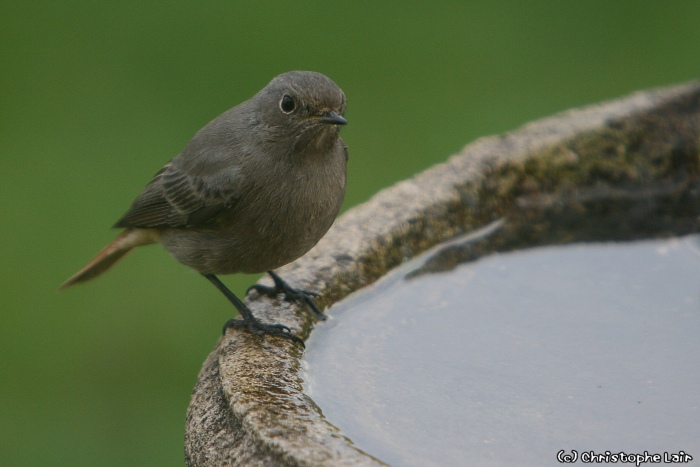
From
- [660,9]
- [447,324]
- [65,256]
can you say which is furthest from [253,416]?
[660,9]

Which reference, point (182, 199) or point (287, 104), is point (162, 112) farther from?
point (287, 104)

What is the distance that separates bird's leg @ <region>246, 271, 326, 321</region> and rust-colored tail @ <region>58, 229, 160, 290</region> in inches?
30.0

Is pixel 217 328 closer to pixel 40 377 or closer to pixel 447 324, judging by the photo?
pixel 40 377

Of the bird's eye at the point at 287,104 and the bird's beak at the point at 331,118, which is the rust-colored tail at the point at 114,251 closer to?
the bird's eye at the point at 287,104

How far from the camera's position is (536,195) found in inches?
198

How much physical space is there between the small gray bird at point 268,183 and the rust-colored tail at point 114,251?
505mm

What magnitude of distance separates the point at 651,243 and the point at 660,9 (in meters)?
6.29

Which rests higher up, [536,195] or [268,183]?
[268,183]

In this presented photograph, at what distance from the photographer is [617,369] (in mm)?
3525

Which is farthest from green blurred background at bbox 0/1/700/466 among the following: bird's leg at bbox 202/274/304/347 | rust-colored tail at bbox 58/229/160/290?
bird's leg at bbox 202/274/304/347

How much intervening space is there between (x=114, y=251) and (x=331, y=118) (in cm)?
179

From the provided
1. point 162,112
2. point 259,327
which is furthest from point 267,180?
point 162,112

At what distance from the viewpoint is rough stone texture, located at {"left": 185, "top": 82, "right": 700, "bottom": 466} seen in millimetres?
4305

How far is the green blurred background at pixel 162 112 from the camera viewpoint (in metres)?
6.40
